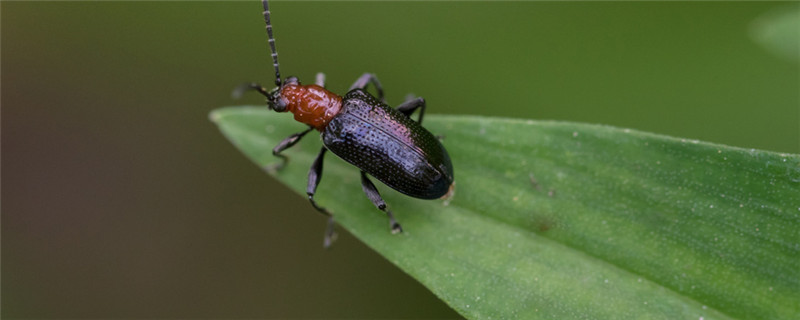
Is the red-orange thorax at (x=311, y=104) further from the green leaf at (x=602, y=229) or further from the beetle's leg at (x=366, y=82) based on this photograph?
the green leaf at (x=602, y=229)

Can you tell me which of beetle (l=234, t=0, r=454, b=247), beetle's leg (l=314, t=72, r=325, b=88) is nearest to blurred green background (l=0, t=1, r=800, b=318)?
beetle's leg (l=314, t=72, r=325, b=88)

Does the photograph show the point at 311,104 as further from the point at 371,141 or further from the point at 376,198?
the point at 376,198

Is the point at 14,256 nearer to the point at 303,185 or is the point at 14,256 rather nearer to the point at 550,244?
the point at 303,185

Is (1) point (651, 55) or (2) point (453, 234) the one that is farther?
(1) point (651, 55)

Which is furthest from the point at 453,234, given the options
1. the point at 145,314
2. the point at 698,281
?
the point at 145,314

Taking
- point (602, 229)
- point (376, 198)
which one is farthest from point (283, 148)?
point (602, 229)
